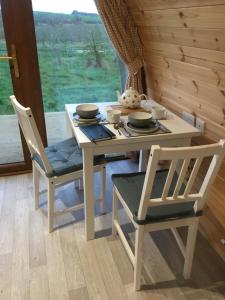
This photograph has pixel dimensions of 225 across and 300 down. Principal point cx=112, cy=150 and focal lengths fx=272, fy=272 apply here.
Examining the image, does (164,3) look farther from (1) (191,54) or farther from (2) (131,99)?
(2) (131,99)

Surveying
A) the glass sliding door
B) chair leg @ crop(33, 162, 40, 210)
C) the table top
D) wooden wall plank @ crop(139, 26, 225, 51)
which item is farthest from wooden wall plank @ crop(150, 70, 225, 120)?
chair leg @ crop(33, 162, 40, 210)

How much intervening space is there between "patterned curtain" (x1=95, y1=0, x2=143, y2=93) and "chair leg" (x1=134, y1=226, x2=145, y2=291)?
1496 millimetres

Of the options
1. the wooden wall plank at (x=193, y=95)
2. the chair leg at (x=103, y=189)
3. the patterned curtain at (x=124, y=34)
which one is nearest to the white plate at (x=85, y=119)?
the chair leg at (x=103, y=189)

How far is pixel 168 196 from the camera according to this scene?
57.6 inches

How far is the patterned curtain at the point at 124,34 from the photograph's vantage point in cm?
219

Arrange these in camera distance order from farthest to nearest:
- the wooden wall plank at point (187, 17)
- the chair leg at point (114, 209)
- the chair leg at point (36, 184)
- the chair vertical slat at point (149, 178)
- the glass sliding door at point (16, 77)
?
1. the glass sliding door at point (16, 77)
2. the chair leg at point (36, 184)
3. the chair leg at point (114, 209)
4. the wooden wall plank at point (187, 17)
5. the chair vertical slat at point (149, 178)

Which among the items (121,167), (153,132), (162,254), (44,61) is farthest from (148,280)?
(44,61)

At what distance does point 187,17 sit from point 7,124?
183cm

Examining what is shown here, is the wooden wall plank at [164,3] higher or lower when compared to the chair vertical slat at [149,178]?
higher

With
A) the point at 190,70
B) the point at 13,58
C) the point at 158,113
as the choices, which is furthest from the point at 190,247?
the point at 13,58

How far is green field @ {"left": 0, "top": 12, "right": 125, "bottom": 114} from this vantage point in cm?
237

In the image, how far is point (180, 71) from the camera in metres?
1.93

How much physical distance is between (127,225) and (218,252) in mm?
633

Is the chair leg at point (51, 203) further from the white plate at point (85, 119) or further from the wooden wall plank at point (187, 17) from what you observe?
the wooden wall plank at point (187, 17)
